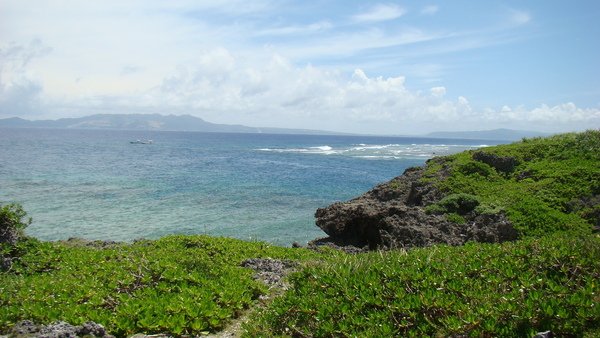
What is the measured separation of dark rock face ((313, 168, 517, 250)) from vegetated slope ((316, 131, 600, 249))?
3 cm

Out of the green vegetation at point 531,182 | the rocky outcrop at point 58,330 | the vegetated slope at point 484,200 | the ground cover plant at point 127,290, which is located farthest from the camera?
the vegetated slope at point 484,200

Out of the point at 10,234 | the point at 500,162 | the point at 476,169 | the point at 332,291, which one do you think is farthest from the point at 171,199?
the point at 332,291

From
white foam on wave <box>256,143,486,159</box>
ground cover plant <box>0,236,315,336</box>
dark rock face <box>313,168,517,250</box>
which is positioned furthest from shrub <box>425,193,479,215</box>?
white foam on wave <box>256,143,486,159</box>

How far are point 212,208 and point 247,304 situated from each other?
23.4m

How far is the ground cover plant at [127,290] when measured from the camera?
678cm

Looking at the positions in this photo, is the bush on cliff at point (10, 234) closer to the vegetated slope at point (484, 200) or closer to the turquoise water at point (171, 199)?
the vegetated slope at point (484, 200)

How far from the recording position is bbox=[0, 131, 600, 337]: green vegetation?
17.6 feet

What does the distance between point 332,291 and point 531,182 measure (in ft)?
40.9

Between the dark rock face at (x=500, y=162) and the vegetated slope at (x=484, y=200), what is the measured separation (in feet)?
0.12

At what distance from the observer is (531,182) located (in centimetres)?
1641

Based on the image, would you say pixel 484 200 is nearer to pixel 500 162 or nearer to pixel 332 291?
pixel 500 162

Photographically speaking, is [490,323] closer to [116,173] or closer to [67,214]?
[67,214]

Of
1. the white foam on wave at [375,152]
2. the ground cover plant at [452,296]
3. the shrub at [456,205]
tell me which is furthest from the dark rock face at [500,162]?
the white foam on wave at [375,152]

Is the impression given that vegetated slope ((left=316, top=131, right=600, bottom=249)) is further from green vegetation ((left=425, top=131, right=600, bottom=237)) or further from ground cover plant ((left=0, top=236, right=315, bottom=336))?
ground cover plant ((left=0, top=236, right=315, bottom=336))
